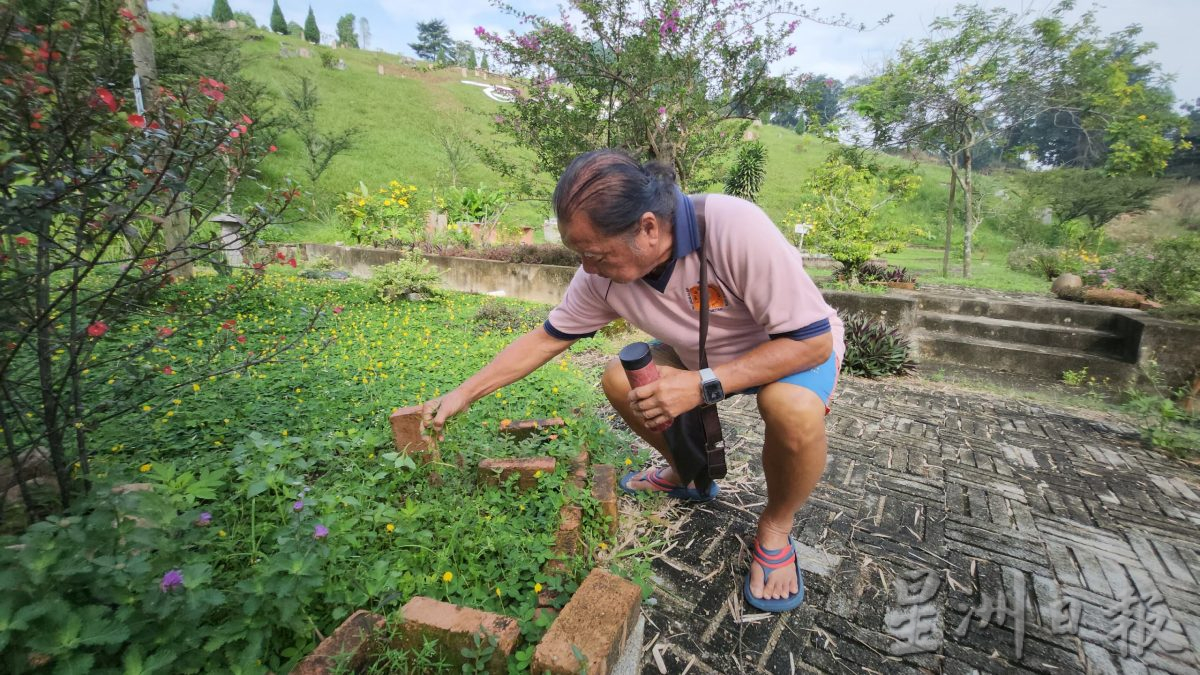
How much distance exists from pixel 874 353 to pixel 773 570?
12.0ft

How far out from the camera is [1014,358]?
5.18m

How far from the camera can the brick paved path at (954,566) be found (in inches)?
58.7

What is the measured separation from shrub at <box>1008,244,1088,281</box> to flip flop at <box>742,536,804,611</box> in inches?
453

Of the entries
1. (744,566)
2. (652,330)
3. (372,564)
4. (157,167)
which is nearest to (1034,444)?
(744,566)

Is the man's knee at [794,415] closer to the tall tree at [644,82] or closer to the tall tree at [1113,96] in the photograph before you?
the tall tree at [644,82]

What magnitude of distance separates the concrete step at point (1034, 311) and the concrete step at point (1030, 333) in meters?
0.10

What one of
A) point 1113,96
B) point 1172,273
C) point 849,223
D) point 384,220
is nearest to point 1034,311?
point 1172,273

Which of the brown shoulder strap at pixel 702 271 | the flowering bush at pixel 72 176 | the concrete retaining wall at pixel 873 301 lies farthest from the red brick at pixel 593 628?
the concrete retaining wall at pixel 873 301

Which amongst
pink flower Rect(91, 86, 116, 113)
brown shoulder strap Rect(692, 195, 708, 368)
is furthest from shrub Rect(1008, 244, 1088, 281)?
pink flower Rect(91, 86, 116, 113)

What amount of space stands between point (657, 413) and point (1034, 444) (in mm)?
2992

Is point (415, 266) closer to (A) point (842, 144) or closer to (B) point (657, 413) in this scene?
(B) point (657, 413)

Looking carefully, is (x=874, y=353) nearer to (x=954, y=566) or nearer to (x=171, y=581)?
(x=954, y=566)

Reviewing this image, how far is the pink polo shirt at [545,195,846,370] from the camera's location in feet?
5.03

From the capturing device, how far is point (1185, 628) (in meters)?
1.60
